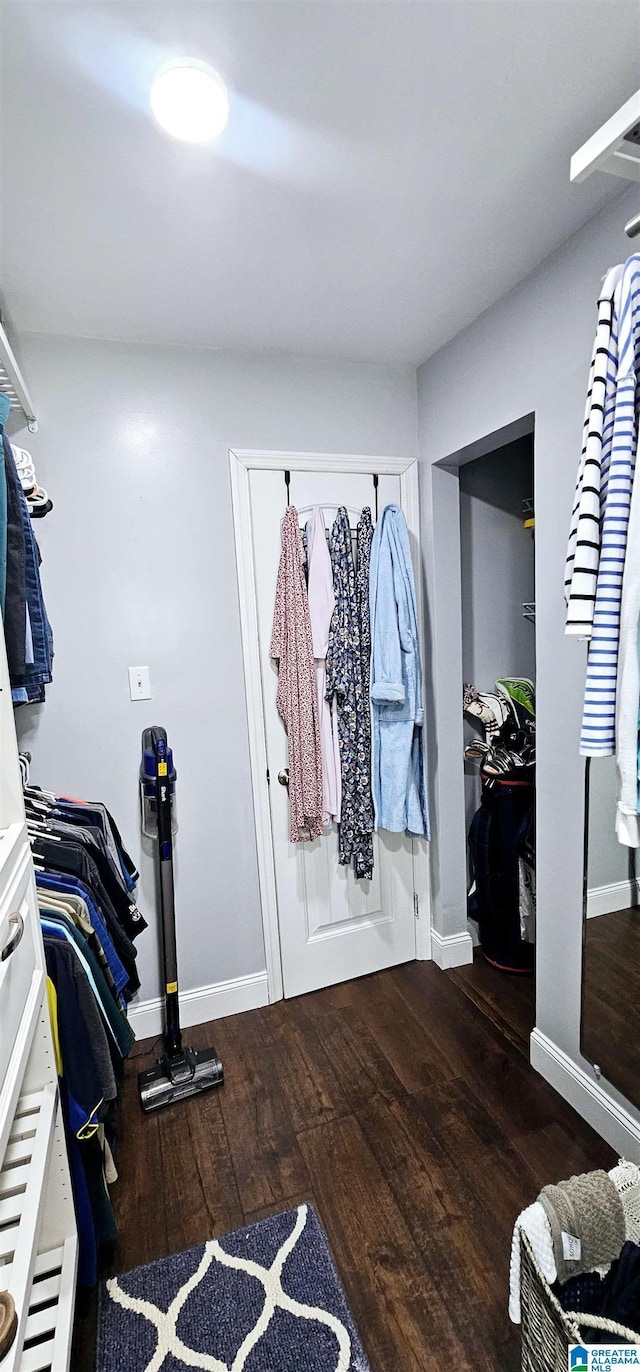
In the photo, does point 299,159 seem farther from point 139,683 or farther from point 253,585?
point 139,683

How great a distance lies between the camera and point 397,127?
116 cm

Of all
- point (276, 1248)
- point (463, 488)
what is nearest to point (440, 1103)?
point (276, 1248)

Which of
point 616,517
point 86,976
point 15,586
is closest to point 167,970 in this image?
point 86,976

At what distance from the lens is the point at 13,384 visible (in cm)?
156

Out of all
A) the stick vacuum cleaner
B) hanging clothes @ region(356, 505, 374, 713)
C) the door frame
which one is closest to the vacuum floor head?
the stick vacuum cleaner

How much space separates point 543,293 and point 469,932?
2.41 m

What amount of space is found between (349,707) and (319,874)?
27.7 inches

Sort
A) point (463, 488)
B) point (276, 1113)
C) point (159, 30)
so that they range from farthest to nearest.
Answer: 1. point (463, 488)
2. point (276, 1113)
3. point (159, 30)

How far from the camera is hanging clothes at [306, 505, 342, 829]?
2.20 meters

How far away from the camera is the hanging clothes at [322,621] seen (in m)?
2.20

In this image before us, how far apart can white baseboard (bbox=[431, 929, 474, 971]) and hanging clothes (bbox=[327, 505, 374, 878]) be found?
1.59 ft

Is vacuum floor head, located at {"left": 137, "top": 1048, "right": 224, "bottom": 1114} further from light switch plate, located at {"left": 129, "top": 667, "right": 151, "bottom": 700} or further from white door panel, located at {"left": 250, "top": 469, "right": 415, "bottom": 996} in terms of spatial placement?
light switch plate, located at {"left": 129, "top": 667, "right": 151, "bottom": 700}

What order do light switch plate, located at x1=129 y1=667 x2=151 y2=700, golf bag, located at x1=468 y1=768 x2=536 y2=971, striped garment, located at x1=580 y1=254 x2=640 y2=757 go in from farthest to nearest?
golf bag, located at x1=468 y1=768 x2=536 y2=971 → light switch plate, located at x1=129 y1=667 x2=151 y2=700 → striped garment, located at x1=580 y1=254 x2=640 y2=757

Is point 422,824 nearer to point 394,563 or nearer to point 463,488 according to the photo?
point 394,563
